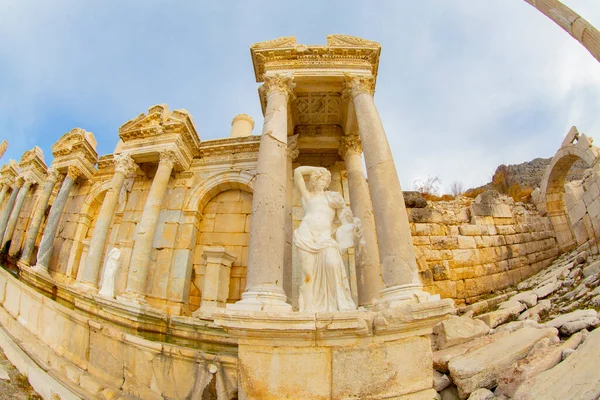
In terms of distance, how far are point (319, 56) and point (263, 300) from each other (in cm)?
595

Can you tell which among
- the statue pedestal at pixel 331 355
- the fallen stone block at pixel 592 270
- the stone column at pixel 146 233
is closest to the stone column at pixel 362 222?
the statue pedestal at pixel 331 355

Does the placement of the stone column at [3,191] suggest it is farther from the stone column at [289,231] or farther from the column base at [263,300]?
the column base at [263,300]

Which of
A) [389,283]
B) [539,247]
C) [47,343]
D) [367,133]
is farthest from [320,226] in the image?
[539,247]

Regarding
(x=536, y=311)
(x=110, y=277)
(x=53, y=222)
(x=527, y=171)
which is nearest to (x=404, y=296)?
(x=536, y=311)

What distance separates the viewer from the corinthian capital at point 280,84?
666 cm

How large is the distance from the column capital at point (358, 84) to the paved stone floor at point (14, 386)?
27.0 feet

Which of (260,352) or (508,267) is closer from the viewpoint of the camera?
(260,352)

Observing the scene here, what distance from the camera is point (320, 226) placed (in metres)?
4.73

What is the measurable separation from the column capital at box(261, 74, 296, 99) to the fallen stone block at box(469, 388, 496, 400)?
647 centimetres

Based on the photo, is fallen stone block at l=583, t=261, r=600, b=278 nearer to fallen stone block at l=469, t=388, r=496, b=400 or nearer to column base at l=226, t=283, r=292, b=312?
fallen stone block at l=469, t=388, r=496, b=400

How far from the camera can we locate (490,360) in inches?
148

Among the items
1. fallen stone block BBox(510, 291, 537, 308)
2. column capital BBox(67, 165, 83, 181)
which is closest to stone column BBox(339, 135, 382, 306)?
fallen stone block BBox(510, 291, 537, 308)

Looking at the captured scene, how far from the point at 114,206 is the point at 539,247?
1578 cm

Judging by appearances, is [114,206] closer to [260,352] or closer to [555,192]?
[260,352]
